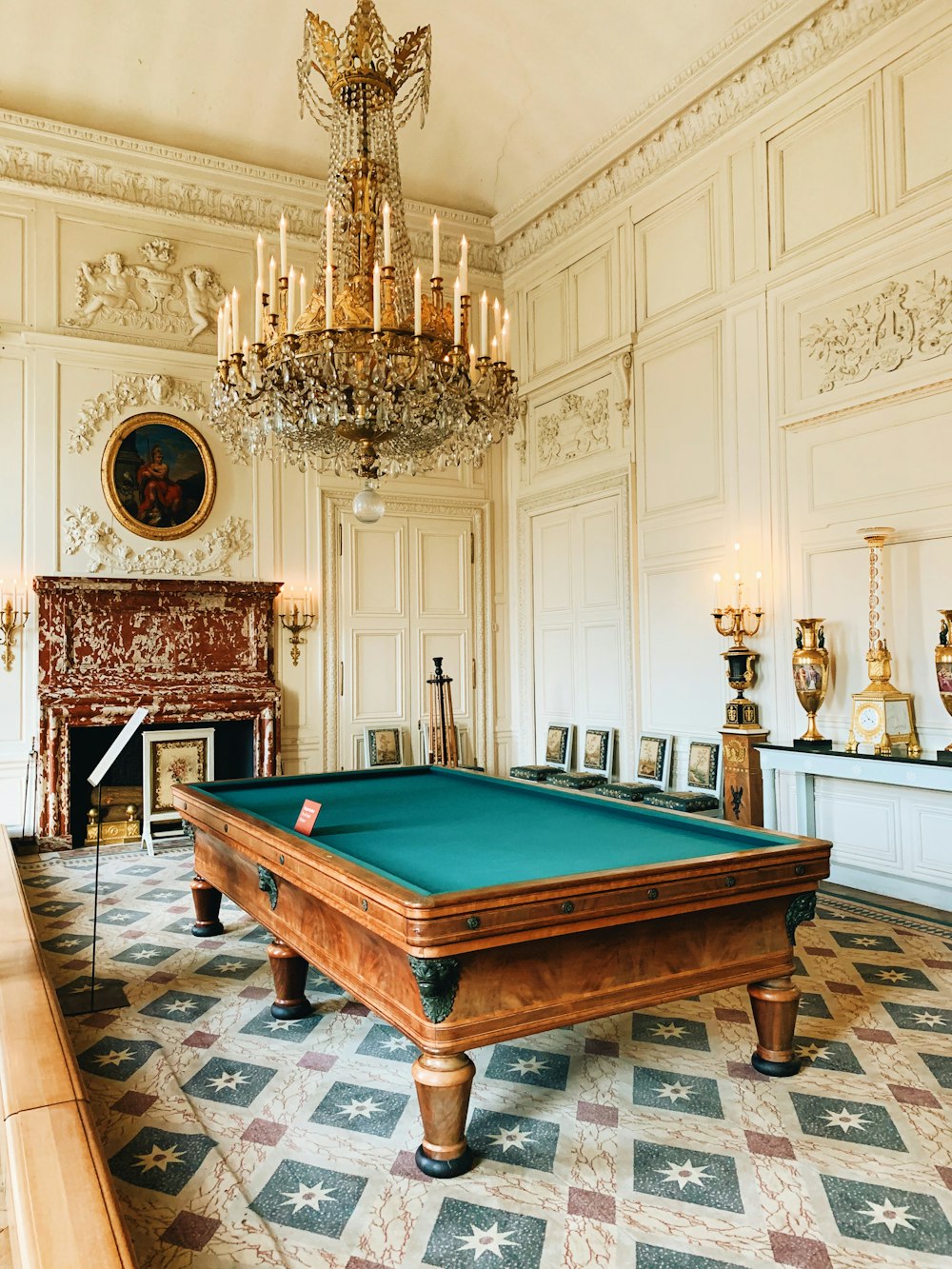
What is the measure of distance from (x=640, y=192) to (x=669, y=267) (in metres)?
0.76

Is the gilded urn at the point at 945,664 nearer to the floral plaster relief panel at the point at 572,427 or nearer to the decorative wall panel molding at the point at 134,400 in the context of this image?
the floral plaster relief panel at the point at 572,427

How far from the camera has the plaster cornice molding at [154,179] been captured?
6922 millimetres

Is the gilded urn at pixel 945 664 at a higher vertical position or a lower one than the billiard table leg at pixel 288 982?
higher

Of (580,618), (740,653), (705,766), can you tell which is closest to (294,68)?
(580,618)

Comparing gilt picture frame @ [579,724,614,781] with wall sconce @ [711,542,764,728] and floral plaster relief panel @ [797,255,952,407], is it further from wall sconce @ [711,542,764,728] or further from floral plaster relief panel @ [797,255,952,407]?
floral plaster relief panel @ [797,255,952,407]

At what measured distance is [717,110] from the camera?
6.29 m

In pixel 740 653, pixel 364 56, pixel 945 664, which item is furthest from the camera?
pixel 740 653

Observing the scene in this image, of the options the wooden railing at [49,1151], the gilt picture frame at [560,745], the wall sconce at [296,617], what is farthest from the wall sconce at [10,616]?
the gilt picture frame at [560,745]

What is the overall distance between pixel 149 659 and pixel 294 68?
484 cm

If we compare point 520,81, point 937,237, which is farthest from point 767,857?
point 520,81

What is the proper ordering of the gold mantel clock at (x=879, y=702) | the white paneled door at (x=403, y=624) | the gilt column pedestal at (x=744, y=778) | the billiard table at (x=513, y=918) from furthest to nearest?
the white paneled door at (x=403, y=624), the gilt column pedestal at (x=744, y=778), the gold mantel clock at (x=879, y=702), the billiard table at (x=513, y=918)

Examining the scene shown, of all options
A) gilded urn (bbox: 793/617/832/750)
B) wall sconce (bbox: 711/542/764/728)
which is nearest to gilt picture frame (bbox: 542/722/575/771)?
wall sconce (bbox: 711/542/764/728)

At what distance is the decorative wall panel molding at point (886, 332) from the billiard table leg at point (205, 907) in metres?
4.61

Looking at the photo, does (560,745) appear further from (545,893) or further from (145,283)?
(545,893)
